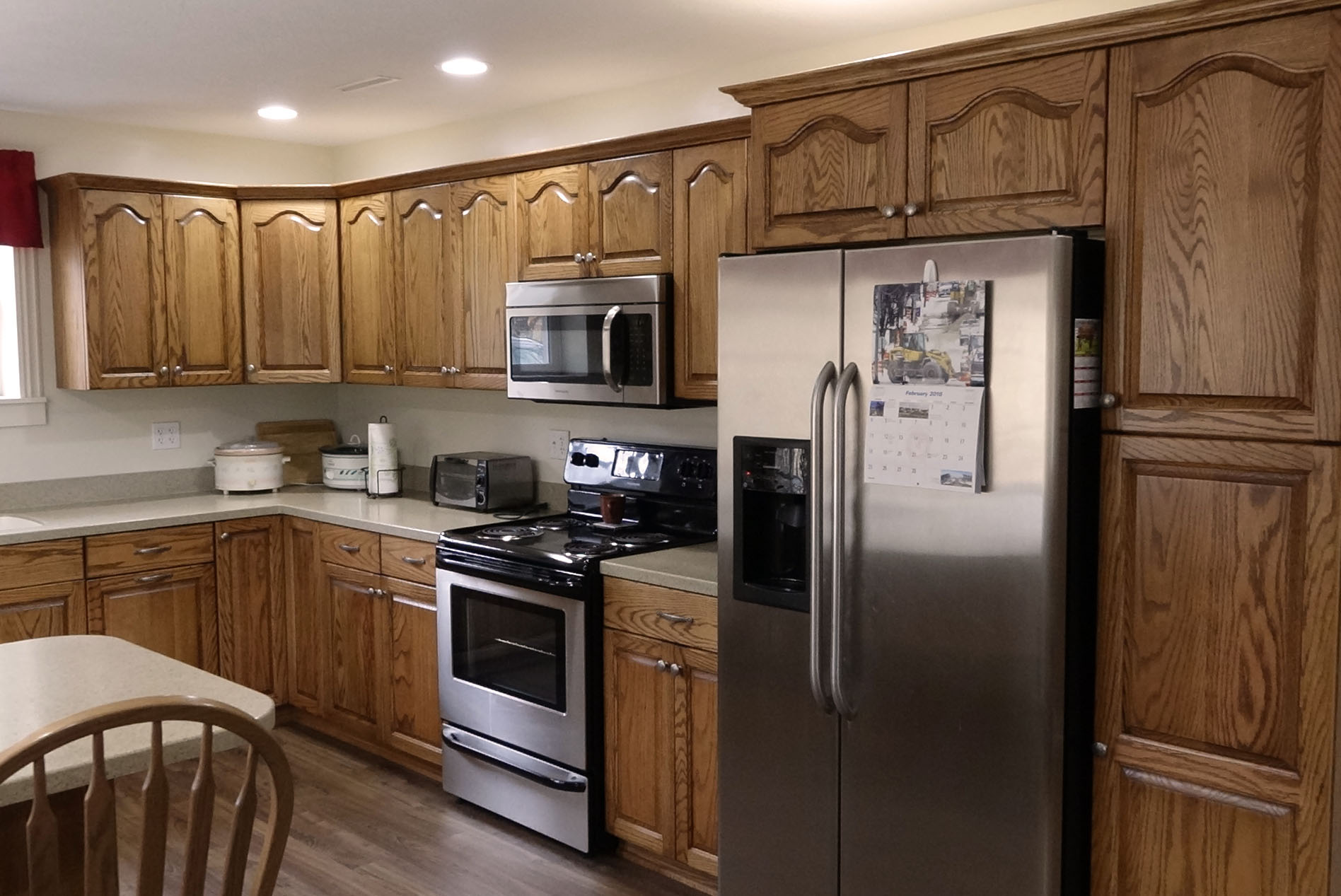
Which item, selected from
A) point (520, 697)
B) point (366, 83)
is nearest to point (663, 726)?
point (520, 697)

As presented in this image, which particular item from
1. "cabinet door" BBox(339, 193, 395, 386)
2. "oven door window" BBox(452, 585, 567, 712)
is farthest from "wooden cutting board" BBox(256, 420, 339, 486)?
"oven door window" BBox(452, 585, 567, 712)

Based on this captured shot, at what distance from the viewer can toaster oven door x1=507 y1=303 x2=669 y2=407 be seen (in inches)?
134

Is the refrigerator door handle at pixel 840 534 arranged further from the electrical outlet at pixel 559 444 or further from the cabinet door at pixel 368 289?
the cabinet door at pixel 368 289

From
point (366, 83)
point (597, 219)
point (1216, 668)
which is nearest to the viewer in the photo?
point (1216, 668)

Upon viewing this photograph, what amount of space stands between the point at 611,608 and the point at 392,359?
65.9 inches

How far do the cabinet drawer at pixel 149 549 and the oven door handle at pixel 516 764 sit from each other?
1.26 m

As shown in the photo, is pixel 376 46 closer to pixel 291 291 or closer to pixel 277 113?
pixel 277 113

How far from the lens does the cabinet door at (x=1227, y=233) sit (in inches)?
77.7

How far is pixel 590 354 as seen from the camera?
357 centimetres

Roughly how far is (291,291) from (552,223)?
1.48m

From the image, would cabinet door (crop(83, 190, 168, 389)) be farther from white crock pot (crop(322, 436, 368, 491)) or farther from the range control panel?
the range control panel

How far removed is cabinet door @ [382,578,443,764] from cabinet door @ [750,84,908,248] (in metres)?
1.83

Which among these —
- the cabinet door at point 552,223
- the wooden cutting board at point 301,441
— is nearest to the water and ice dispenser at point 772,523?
the cabinet door at point 552,223

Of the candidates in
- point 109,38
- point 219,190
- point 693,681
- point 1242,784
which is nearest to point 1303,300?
point 1242,784
